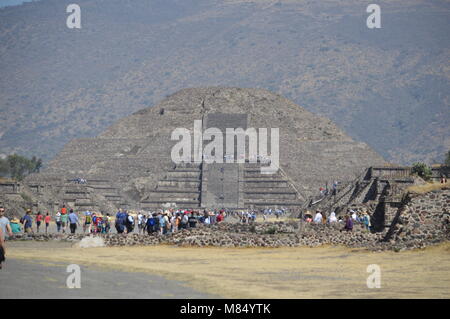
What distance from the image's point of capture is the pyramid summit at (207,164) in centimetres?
9362

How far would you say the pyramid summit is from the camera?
9362cm

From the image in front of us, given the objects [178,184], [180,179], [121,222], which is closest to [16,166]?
[180,179]

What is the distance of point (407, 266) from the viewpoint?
31281 millimetres

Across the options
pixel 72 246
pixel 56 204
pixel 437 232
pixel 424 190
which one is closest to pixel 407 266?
pixel 437 232

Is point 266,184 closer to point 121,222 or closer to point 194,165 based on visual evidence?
point 194,165

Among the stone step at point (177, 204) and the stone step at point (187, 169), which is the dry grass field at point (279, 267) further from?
the stone step at point (187, 169)

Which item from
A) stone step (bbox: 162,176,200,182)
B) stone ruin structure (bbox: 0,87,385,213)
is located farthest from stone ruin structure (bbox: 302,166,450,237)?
stone step (bbox: 162,176,200,182)

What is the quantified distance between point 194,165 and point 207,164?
1392 mm

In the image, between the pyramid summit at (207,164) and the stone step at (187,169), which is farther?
the stone step at (187,169)

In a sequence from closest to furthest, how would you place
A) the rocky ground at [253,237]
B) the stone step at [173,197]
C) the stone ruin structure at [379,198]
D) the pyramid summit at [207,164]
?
the rocky ground at [253,237] < the stone ruin structure at [379,198] < the stone step at [173,197] < the pyramid summit at [207,164]

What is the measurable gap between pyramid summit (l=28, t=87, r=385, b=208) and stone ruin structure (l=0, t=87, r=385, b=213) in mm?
91

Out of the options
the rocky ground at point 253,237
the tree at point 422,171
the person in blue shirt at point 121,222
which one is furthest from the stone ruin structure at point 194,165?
the rocky ground at point 253,237

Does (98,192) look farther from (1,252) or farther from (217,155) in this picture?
(1,252)

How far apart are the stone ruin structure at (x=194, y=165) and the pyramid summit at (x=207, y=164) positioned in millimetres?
91
